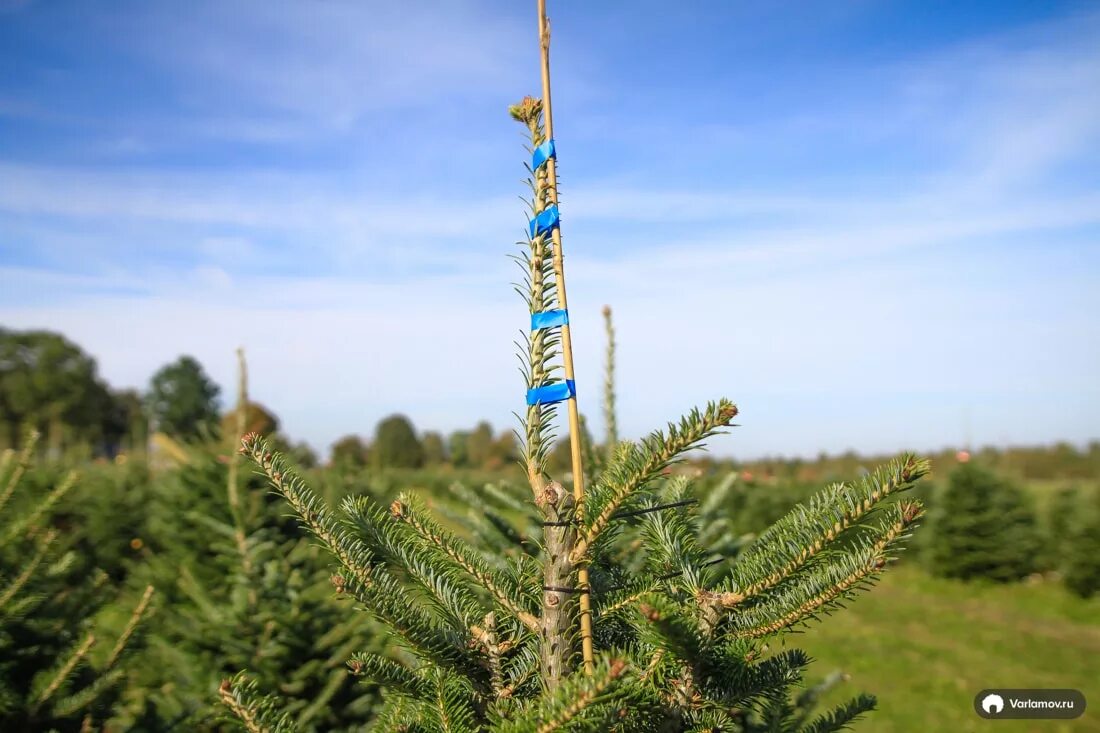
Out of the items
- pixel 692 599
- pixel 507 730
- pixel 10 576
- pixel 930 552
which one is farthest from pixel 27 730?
pixel 930 552

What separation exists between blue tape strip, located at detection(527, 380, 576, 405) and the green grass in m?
7.02

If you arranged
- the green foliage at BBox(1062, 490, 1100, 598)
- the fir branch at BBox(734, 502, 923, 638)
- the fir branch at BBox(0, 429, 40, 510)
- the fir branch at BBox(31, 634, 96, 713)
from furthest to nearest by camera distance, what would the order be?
1. the green foliage at BBox(1062, 490, 1100, 598)
2. the fir branch at BBox(0, 429, 40, 510)
3. the fir branch at BBox(31, 634, 96, 713)
4. the fir branch at BBox(734, 502, 923, 638)

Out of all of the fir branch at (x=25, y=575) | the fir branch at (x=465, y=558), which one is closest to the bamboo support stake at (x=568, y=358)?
the fir branch at (x=465, y=558)

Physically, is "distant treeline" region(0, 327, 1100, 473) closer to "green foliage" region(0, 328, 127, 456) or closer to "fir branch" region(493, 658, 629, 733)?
"green foliage" region(0, 328, 127, 456)

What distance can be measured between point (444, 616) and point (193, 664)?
327 centimetres

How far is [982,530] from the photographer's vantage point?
16875 mm

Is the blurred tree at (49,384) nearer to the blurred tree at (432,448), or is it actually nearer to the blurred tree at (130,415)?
the blurred tree at (130,415)

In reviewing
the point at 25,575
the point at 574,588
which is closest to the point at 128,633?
the point at 25,575

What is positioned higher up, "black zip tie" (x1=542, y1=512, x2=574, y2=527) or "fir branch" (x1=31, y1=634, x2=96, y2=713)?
"black zip tie" (x1=542, y1=512, x2=574, y2=527)

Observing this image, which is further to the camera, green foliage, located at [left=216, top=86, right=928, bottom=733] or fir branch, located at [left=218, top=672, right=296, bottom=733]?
fir branch, located at [left=218, top=672, right=296, bottom=733]

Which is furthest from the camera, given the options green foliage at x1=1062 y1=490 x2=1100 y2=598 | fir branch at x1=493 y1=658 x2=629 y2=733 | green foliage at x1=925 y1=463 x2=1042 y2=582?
green foliage at x1=925 y1=463 x2=1042 y2=582

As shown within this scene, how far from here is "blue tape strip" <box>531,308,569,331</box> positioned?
128cm

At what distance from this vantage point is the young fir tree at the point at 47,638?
2465mm

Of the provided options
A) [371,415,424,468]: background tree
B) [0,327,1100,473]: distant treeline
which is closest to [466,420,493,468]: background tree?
[0,327,1100,473]: distant treeline
